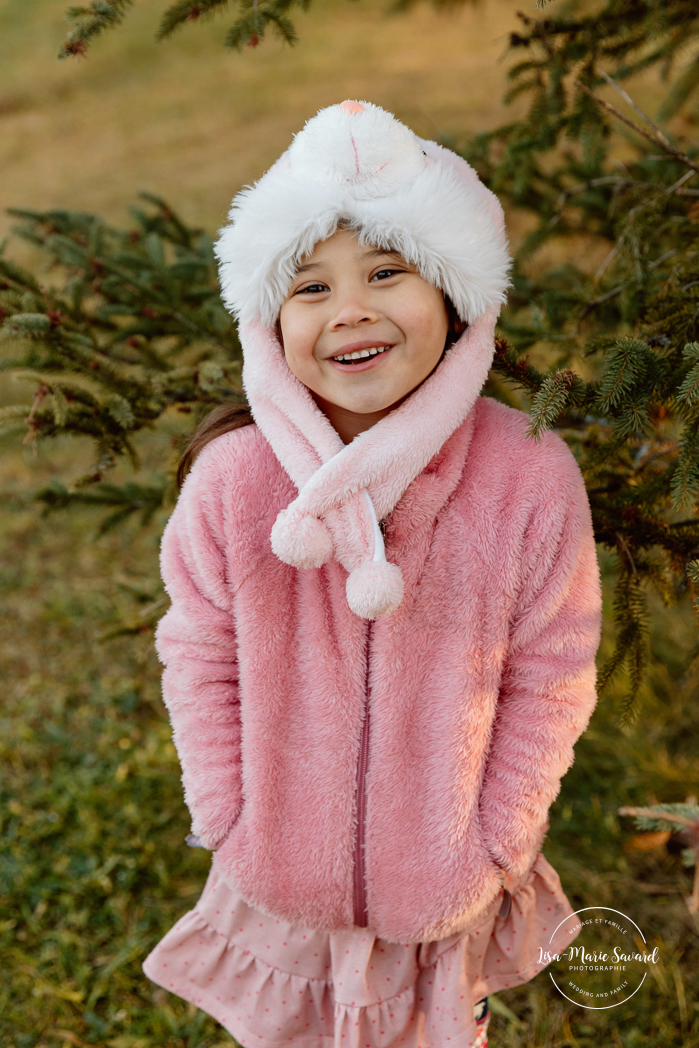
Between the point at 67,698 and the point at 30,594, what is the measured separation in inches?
34.5

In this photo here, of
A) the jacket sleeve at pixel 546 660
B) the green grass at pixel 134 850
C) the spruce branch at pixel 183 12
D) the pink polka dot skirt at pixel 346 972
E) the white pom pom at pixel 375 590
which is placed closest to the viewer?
the white pom pom at pixel 375 590

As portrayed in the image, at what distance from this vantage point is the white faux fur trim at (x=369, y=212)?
138 centimetres

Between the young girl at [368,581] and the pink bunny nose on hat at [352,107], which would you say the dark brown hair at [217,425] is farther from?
the pink bunny nose on hat at [352,107]

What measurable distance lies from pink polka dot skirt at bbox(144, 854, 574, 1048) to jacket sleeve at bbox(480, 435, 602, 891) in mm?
293

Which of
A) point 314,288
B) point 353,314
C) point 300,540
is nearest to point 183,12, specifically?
point 314,288

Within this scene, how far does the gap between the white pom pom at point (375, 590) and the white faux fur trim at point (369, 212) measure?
514 mm

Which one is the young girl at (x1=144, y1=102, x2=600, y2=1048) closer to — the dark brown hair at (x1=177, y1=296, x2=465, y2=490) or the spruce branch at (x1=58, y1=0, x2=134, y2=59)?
the dark brown hair at (x1=177, y1=296, x2=465, y2=490)

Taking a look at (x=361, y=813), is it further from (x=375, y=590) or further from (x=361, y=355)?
(x=361, y=355)

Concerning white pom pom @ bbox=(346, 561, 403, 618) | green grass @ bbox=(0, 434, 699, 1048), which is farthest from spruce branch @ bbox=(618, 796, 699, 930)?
white pom pom @ bbox=(346, 561, 403, 618)

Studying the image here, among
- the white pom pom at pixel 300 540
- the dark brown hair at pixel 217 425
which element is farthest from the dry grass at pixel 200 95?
the white pom pom at pixel 300 540

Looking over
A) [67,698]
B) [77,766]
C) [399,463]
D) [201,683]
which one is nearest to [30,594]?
[67,698]

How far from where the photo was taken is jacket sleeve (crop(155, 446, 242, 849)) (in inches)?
61.7

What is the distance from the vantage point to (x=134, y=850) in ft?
9.23

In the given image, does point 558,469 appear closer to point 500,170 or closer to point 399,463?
point 399,463
